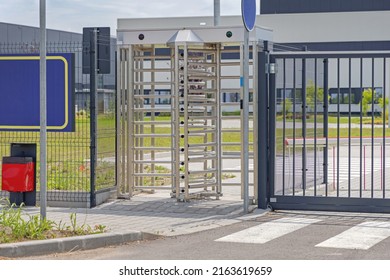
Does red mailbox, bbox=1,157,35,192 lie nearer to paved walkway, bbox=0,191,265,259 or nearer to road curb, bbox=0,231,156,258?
paved walkway, bbox=0,191,265,259

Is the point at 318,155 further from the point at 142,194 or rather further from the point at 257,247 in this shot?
the point at 257,247

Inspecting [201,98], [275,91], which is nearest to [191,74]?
[201,98]

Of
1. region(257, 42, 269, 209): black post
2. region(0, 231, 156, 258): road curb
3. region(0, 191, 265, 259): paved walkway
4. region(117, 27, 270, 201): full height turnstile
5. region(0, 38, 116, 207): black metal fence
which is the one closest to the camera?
region(0, 231, 156, 258): road curb

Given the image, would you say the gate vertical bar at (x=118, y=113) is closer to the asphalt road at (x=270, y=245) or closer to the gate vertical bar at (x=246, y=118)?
the gate vertical bar at (x=246, y=118)

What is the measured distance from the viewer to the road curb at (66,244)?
9.06m

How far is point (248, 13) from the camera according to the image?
12305 millimetres

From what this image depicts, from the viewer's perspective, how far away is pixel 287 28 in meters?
56.6

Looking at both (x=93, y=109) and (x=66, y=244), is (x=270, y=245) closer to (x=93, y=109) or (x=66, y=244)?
(x=66, y=244)

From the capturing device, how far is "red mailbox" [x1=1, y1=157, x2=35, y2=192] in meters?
13.1

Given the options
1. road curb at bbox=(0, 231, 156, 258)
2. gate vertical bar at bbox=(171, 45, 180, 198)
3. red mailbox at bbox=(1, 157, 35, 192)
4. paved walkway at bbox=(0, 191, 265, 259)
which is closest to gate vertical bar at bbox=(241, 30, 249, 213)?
paved walkway at bbox=(0, 191, 265, 259)

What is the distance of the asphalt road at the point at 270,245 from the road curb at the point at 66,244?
129 mm

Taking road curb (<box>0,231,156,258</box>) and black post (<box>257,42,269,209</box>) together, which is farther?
black post (<box>257,42,269,209</box>)

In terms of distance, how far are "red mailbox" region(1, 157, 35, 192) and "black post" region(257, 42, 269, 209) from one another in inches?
136

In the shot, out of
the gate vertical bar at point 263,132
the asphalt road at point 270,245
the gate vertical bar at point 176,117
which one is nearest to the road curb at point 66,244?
the asphalt road at point 270,245
